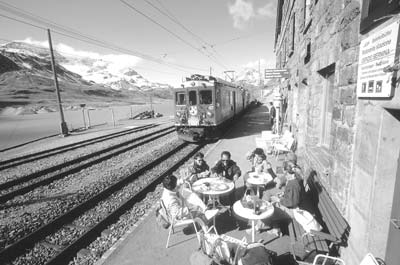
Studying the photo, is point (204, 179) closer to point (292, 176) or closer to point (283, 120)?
point (292, 176)

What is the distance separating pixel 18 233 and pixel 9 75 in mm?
147157

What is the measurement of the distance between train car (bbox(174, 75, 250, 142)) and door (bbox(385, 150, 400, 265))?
922 cm

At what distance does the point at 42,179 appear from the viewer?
7.20 m

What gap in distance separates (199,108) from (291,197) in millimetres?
8102

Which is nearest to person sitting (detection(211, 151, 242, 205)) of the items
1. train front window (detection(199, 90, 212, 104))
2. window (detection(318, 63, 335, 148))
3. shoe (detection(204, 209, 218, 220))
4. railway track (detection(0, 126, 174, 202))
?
shoe (detection(204, 209, 218, 220))

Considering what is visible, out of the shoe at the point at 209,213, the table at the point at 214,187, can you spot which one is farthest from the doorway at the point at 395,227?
the table at the point at 214,187

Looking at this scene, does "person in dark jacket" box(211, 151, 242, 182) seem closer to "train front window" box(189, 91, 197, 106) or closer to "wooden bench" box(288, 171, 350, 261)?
"wooden bench" box(288, 171, 350, 261)

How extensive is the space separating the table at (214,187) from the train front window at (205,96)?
22.5 feet

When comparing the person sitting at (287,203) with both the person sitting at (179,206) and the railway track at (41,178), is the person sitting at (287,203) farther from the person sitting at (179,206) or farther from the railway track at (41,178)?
the railway track at (41,178)

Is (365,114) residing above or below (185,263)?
above

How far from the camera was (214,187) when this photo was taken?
4.55m

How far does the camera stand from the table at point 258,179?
4.73 m

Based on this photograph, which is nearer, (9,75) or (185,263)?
(185,263)

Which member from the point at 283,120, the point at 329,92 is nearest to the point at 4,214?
the point at 329,92
